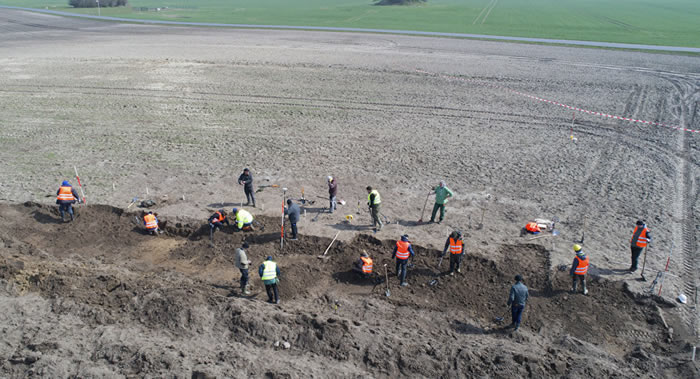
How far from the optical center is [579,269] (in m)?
12.6

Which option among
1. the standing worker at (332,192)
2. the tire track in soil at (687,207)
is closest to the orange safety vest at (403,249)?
the standing worker at (332,192)

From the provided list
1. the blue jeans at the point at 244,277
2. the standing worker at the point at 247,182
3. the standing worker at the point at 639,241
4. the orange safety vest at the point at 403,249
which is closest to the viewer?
the blue jeans at the point at 244,277

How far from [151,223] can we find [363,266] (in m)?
7.87

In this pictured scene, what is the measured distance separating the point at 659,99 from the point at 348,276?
1161 inches

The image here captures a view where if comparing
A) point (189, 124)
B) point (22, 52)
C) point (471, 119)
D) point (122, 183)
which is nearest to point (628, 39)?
point (471, 119)

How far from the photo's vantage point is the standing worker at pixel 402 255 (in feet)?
42.7

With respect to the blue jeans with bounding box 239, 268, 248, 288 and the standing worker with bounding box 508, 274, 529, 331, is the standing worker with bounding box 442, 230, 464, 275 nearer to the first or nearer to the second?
the standing worker with bounding box 508, 274, 529, 331

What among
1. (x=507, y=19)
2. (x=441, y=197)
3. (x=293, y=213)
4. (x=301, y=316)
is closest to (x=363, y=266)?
(x=301, y=316)

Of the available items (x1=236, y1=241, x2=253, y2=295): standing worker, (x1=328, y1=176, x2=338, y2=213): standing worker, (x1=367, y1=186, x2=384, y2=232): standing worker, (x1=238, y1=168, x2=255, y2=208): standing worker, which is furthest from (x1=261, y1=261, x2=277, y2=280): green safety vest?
(x1=238, y1=168, x2=255, y2=208): standing worker

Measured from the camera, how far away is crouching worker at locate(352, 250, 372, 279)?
13.4 m

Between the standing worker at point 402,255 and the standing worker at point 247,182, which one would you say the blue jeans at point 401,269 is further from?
the standing worker at point 247,182

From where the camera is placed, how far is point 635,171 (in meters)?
20.8

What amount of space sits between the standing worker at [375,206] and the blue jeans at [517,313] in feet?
19.4

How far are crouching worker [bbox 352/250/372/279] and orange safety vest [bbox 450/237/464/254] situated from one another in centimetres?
253
